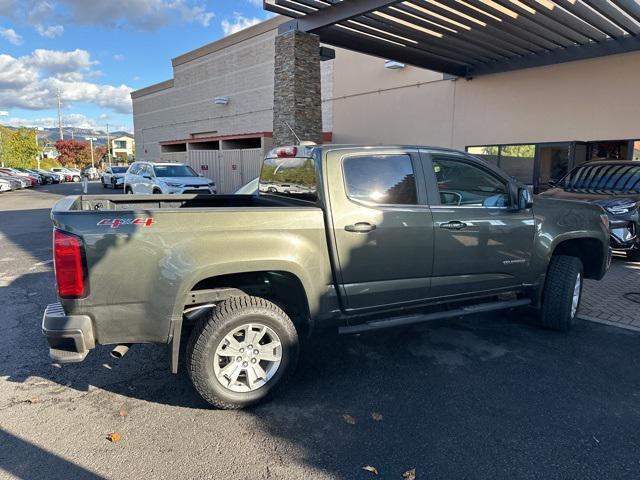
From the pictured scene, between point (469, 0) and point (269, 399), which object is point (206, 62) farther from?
point (269, 399)

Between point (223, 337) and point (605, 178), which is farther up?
point (605, 178)

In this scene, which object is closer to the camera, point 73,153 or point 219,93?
point 219,93

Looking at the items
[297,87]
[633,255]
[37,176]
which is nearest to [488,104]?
[297,87]

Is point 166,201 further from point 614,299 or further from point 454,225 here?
point 614,299

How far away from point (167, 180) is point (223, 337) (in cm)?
1386

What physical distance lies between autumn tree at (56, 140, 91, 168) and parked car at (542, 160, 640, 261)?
286 feet

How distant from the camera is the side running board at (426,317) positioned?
147 inches

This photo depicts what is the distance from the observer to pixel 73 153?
82438 millimetres

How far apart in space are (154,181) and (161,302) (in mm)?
14348

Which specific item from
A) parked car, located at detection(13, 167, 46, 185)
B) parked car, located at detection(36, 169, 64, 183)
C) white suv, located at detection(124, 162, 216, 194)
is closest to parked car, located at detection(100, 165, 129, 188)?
parked car, located at detection(13, 167, 46, 185)

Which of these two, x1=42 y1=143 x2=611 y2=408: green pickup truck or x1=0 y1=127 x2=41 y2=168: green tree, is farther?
x1=0 y1=127 x2=41 y2=168: green tree

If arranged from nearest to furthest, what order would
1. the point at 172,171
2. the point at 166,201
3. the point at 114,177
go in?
the point at 166,201 < the point at 172,171 < the point at 114,177

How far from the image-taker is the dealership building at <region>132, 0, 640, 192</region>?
9828 millimetres

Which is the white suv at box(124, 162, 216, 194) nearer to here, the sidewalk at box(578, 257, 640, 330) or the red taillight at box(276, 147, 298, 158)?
the red taillight at box(276, 147, 298, 158)
